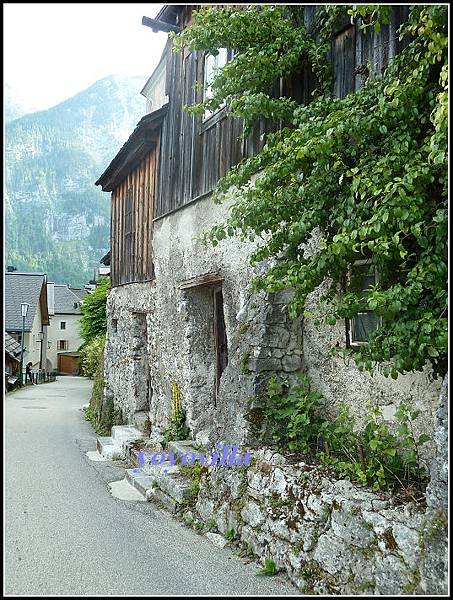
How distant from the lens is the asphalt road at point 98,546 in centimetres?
463

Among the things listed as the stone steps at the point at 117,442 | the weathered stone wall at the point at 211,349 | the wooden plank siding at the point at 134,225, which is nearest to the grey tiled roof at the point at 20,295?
the weathered stone wall at the point at 211,349

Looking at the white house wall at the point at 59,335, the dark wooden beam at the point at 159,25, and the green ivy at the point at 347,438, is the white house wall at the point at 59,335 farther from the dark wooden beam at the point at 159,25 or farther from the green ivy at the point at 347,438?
the green ivy at the point at 347,438

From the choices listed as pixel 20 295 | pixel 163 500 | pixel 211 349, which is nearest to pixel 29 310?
pixel 20 295

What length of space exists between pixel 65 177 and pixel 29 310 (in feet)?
245

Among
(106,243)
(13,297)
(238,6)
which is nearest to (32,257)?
(106,243)

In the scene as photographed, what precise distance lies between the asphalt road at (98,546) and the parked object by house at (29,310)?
24680 millimetres

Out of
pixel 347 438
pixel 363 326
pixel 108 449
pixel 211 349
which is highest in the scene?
pixel 363 326

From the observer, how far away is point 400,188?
4191 millimetres

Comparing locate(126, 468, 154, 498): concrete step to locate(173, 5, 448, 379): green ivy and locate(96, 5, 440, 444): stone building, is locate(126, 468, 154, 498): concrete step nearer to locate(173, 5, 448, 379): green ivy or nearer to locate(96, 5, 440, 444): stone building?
locate(96, 5, 440, 444): stone building

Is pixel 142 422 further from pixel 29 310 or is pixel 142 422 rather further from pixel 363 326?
pixel 29 310

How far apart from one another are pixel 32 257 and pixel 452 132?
89.4 meters

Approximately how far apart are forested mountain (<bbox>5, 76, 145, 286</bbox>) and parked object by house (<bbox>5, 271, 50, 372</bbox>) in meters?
43.6

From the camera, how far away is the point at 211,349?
9.09m

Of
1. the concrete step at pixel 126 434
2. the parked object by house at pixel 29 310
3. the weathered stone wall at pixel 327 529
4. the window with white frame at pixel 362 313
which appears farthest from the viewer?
the parked object by house at pixel 29 310
